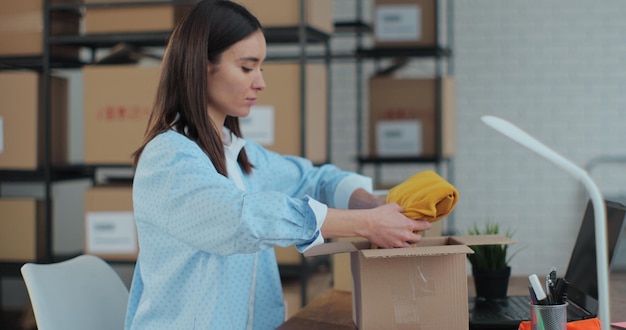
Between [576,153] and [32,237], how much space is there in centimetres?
355

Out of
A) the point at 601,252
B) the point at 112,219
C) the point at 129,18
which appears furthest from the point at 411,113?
the point at 601,252

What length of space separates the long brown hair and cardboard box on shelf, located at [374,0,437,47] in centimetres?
228

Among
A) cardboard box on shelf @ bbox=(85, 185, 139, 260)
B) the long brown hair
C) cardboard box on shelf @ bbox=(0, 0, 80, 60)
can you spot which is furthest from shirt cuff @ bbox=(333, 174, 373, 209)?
cardboard box on shelf @ bbox=(0, 0, 80, 60)

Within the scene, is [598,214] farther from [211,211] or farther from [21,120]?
[21,120]

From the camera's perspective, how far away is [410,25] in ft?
13.0

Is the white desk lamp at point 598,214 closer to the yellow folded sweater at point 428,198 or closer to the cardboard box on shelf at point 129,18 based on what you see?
the yellow folded sweater at point 428,198

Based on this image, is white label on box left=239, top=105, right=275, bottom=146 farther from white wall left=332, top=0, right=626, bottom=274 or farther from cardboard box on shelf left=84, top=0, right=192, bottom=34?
white wall left=332, top=0, right=626, bottom=274

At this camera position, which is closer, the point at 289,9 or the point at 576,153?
the point at 289,9

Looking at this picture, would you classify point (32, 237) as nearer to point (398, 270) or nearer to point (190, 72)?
point (190, 72)

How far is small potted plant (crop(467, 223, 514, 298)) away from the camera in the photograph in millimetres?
1915

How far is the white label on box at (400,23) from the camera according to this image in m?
3.94

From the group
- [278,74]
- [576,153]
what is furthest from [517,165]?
[278,74]

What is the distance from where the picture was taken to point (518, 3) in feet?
17.8

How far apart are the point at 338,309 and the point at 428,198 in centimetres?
51
